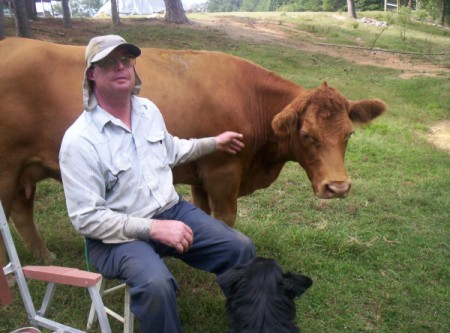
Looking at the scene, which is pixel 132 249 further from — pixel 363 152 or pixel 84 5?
pixel 84 5

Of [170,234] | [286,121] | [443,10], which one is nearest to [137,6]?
[443,10]

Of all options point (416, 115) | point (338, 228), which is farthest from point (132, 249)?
point (416, 115)

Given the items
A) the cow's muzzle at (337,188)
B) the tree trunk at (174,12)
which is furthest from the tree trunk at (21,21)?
the tree trunk at (174,12)

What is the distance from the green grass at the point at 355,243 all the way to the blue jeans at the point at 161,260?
82cm

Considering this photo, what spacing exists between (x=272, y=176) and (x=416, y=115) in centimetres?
659

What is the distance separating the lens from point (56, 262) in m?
4.23

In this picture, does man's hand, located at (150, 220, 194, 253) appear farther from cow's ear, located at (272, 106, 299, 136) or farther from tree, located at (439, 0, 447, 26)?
tree, located at (439, 0, 447, 26)

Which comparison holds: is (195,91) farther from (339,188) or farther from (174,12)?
(174,12)

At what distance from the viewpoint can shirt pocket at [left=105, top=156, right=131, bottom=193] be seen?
104 inches

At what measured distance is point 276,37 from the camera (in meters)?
19.4

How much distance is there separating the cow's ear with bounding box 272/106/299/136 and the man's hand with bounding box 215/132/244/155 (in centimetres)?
31

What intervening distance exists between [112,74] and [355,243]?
2.85 m

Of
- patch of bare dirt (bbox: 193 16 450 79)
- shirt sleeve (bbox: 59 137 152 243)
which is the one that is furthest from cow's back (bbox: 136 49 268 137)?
patch of bare dirt (bbox: 193 16 450 79)

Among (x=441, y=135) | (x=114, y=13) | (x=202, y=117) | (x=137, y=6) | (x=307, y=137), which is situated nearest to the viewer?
(x=307, y=137)
